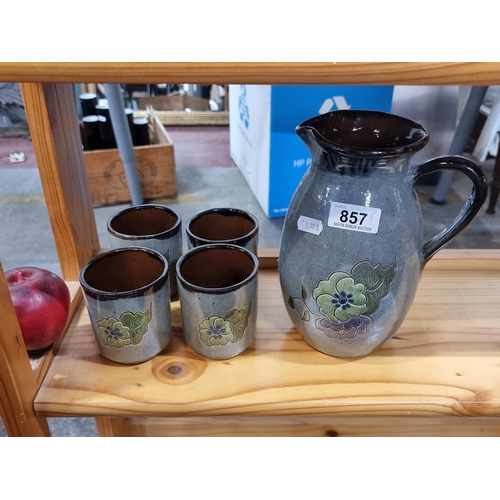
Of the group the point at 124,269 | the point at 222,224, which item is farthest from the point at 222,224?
the point at 124,269

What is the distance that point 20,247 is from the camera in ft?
5.06

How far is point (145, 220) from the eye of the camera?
0.63m

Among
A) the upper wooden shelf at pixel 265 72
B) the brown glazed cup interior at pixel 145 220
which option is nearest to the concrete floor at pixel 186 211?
the brown glazed cup interior at pixel 145 220

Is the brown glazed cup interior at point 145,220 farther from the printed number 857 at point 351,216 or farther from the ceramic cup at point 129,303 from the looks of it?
the printed number 857 at point 351,216

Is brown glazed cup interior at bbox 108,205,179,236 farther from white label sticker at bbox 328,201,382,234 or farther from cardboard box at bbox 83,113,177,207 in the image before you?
cardboard box at bbox 83,113,177,207

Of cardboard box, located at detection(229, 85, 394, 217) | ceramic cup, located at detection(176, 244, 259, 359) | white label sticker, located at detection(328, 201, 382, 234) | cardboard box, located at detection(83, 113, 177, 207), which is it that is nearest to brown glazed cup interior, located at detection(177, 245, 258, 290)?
ceramic cup, located at detection(176, 244, 259, 359)

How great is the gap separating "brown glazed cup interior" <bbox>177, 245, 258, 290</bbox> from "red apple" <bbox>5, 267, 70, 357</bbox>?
0.14m

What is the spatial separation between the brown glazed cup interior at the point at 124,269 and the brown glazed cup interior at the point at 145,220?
0.08 meters

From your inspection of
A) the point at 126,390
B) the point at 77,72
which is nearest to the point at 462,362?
the point at 126,390

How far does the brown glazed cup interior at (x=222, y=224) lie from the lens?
0.61 meters

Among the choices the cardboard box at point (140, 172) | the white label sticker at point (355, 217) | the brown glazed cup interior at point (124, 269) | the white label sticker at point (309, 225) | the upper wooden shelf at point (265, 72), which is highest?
the upper wooden shelf at point (265, 72)

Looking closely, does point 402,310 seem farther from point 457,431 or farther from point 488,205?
point 488,205

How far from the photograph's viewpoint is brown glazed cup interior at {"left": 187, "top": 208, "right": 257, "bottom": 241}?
0.61m

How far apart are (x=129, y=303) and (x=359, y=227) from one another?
0.75 feet
